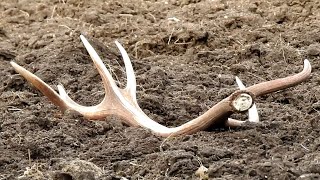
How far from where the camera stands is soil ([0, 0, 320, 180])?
14.9 ft

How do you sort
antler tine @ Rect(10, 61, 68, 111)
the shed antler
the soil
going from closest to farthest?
the soil → the shed antler → antler tine @ Rect(10, 61, 68, 111)

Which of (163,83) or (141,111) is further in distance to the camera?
(163,83)

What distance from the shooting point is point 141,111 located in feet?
17.9

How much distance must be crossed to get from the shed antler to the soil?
8 cm

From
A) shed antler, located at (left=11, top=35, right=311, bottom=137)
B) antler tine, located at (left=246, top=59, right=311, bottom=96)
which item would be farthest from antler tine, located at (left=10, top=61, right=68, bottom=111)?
antler tine, located at (left=246, top=59, right=311, bottom=96)

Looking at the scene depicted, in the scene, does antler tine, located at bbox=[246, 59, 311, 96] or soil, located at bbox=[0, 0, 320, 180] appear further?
antler tine, located at bbox=[246, 59, 311, 96]

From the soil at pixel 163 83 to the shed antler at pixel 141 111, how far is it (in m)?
0.08

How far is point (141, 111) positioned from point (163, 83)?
1.11m

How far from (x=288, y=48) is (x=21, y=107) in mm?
2418

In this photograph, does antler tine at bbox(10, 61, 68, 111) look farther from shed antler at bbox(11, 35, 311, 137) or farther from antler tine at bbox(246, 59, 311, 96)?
antler tine at bbox(246, 59, 311, 96)

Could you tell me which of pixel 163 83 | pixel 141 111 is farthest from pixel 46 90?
pixel 163 83

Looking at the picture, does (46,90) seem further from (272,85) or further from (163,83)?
(272,85)

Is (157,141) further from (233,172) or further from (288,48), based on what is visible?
(288,48)

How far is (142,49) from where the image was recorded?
775cm
